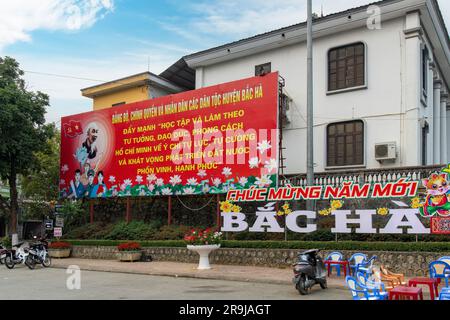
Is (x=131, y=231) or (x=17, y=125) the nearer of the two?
(x=131, y=231)

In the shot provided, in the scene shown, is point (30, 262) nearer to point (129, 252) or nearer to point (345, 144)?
point (129, 252)

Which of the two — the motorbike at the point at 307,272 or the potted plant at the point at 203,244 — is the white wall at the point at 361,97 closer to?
the potted plant at the point at 203,244

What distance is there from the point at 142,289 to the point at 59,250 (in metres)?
10.6

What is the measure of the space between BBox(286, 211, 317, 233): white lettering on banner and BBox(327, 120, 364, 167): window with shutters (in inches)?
154

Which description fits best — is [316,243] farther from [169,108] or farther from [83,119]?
[83,119]

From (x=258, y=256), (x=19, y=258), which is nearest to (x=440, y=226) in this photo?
(x=258, y=256)

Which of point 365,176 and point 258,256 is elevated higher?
point 365,176

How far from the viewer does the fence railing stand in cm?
1513

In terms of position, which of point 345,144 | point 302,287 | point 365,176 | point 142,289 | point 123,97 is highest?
point 123,97

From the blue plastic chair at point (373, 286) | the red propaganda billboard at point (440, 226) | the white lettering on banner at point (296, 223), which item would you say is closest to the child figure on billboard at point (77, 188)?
the white lettering on banner at point (296, 223)

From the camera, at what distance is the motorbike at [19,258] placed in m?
17.7

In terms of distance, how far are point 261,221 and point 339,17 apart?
8.66 metres

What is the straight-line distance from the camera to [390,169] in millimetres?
15734

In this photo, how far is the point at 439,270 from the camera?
1049 cm
